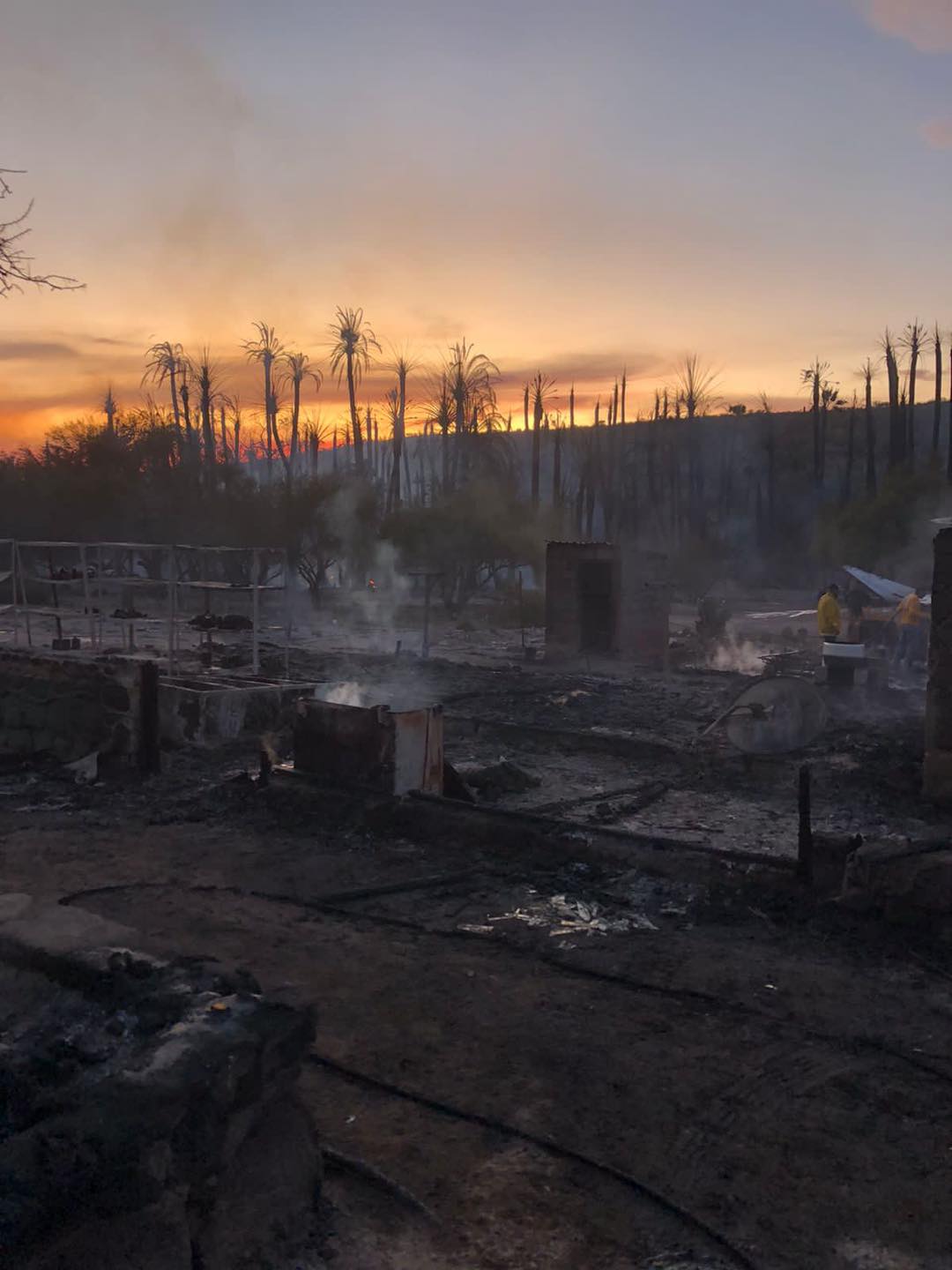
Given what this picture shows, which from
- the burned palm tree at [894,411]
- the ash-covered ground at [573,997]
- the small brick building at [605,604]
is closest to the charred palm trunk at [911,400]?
the burned palm tree at [894,411]

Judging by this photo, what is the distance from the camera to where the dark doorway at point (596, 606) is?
22.8 m

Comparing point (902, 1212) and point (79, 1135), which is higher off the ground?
point (79, 1135)

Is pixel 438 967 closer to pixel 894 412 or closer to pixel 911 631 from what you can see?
pixel 911 631

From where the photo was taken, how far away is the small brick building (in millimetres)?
22766

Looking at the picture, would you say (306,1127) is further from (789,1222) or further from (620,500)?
(620,500)

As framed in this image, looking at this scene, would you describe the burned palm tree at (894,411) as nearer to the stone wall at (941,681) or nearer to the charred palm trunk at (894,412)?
the charred palm trunk at (894,412)

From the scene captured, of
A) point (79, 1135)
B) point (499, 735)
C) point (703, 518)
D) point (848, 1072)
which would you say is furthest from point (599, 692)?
point (703, 518)

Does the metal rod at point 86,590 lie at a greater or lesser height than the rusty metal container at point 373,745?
greater

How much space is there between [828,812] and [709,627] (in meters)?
15.9

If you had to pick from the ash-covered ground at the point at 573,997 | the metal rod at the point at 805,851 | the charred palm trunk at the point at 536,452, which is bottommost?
the ash-covered ground at the point at 573,997

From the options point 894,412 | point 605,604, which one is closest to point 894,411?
point 894,412

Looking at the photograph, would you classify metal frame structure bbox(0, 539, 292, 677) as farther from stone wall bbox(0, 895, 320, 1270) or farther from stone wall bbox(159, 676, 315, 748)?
stone wall bbox(0, 895, 320, 1270)

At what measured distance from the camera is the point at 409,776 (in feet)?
30.4

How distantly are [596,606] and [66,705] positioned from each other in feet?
45.1
